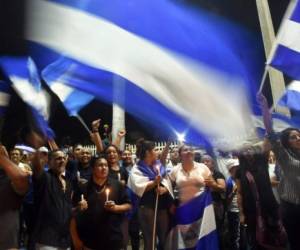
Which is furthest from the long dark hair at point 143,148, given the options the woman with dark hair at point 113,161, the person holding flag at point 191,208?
the person holding flag at point 191,208

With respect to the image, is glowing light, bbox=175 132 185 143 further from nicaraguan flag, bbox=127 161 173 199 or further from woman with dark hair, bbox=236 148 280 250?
woman with dark hair, bbox=236 148 280 250

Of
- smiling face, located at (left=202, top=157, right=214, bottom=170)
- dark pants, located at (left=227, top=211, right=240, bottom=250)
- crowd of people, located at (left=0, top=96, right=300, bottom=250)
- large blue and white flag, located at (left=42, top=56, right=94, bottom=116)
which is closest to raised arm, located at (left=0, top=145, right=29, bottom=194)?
crowd of people, located at (left=0, top=96, right=300, bottom=250)

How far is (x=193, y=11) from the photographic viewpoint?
6.25 m

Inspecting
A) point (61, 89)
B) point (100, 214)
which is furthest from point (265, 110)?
point (61, 89)

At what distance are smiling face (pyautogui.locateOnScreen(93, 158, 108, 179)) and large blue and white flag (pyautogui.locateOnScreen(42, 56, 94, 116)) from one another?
156cm

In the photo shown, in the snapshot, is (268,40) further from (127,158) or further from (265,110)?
(265,110)

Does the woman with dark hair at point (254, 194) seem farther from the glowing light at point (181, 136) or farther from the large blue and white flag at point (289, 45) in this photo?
the large blue and white flag at point (289, 45)

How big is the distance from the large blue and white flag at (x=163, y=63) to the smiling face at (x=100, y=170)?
1299mm

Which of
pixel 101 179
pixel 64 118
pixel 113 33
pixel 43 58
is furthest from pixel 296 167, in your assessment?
pixel 64 118

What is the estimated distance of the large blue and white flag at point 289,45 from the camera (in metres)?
5.15

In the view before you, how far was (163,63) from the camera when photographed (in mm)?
5977

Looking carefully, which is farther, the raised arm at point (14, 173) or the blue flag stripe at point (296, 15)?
the blue flag stripe at point (296, 15)

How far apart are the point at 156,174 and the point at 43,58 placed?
2.22 metres

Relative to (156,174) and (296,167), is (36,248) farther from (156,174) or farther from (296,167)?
(296,167)
